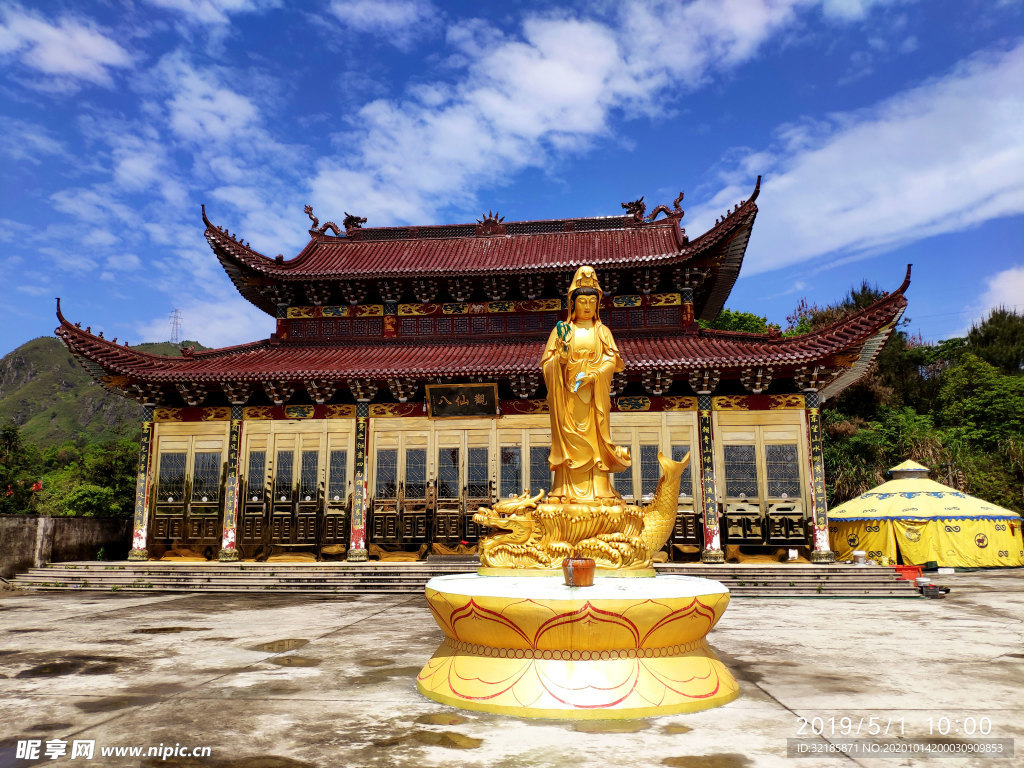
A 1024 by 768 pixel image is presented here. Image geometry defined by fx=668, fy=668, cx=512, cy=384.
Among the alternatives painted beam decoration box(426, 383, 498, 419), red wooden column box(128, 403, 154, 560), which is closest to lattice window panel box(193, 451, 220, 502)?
red wooden column box(128, 403, 154, 560)

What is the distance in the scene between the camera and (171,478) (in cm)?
1551

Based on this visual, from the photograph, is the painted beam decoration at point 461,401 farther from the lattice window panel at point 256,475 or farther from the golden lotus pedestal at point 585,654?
the golden lotus pedestal at point 585,654

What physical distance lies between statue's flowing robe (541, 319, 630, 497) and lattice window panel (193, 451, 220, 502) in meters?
11.4

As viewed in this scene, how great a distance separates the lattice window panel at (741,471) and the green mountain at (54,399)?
6054 centimetres

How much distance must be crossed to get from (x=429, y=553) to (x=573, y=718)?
35.6 feet

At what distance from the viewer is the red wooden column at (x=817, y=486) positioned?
13777 millimetres

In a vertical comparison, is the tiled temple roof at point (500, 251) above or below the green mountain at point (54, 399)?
below

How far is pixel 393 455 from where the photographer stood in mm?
15258

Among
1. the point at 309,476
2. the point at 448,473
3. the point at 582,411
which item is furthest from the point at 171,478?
the point at 582,411

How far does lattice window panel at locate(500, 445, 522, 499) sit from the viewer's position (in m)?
14.8

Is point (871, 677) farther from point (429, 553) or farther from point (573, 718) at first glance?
point (429, 553)

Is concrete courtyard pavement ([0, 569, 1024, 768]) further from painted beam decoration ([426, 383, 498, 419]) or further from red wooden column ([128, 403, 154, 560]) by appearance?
painted beam decoration ([426, 383, 498, 419])

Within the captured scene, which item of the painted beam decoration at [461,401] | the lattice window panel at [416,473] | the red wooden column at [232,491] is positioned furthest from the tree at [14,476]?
the painted beam decoration at [461,401]

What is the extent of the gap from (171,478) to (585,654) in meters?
13.9
